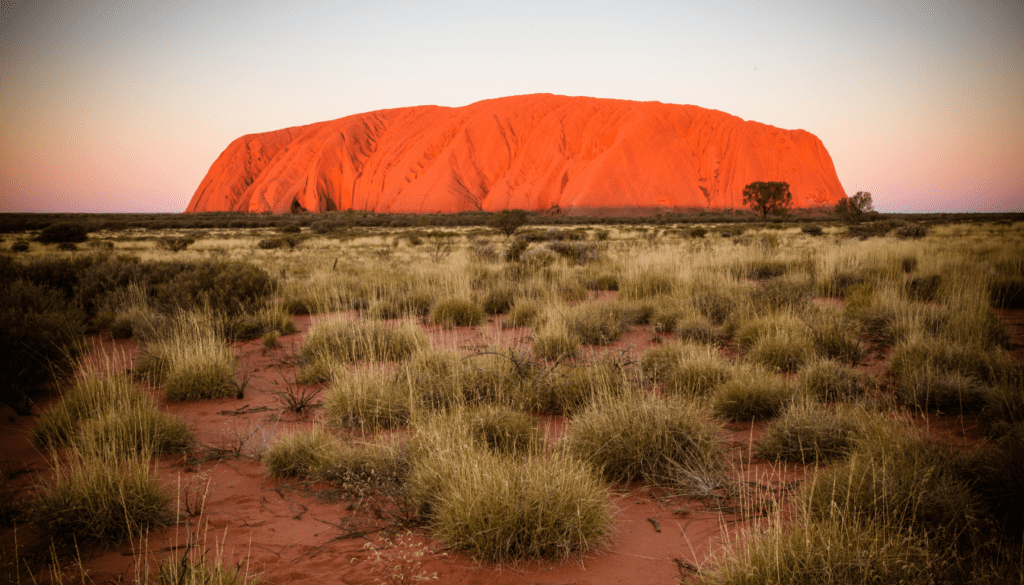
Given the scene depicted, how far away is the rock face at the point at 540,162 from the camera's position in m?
72.4

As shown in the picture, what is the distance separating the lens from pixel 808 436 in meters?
3.20

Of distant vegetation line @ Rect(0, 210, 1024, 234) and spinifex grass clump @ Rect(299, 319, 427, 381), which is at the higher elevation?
distant vegetation line @ Rect(0, 210, 1024, 234)

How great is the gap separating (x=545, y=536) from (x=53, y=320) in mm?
6224

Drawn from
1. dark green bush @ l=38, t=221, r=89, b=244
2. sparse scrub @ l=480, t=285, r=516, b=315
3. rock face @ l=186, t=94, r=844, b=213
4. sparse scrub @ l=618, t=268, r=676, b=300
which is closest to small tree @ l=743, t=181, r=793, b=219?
rock face @ l=186, t=94, r=844, b=213

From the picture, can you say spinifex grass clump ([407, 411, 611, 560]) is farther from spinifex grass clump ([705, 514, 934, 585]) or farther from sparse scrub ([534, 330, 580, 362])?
sparse scrub ([534, 330, 580, 362])

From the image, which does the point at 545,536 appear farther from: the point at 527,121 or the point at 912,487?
the point at 527,121

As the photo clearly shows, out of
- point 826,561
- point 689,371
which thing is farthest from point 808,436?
point 826,561

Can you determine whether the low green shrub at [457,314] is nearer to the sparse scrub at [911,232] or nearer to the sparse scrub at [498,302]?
the sparse scrub at [498,302]

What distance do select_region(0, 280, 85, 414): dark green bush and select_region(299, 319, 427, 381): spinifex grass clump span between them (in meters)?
2.17

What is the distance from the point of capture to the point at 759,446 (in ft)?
11.0

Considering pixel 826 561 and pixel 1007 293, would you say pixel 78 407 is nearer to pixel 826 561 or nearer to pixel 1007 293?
pixel 826 561

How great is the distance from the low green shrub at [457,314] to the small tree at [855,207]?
4313 cm

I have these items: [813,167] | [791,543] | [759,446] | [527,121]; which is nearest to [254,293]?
[759,446]

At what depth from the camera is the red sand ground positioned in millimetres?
2311
